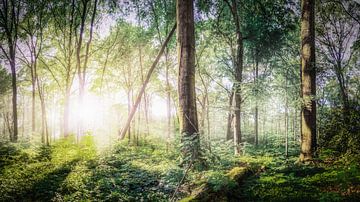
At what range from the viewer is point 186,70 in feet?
20.2

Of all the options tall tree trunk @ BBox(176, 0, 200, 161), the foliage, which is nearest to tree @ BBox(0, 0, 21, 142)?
tall tree trunk @ BBox(176, 0, 200, 161)

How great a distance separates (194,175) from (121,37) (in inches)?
781

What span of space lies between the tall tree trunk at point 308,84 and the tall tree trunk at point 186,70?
4202 millimetres

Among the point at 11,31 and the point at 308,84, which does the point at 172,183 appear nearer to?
the point at 308,84

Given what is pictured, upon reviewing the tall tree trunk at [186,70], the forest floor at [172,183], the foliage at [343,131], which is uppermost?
the tall tree trunk at [186,70]

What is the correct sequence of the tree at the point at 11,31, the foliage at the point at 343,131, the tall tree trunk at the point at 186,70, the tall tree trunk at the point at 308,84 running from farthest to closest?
1. the tree at the point at 11,31
2. the tall tree trunk at the point at 308,84
3. the foliage at the point at 343,131
4. the tall tree trunk at the point at 186,70

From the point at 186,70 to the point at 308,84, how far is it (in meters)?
4.80

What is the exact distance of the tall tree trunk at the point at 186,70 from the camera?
605 cm

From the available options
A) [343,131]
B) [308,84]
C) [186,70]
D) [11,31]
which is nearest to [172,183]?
[186,70]

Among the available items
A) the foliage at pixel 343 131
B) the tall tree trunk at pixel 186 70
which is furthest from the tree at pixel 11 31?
the foliage at pixel 343 131

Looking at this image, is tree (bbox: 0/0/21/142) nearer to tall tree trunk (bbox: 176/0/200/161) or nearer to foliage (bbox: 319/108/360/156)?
tall tree trunk (bbox: 176/0/200/161)

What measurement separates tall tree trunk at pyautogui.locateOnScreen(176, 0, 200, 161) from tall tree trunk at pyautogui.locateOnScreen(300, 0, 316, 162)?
13.8 ft

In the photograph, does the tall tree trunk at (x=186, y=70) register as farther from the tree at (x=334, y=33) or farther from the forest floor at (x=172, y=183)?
the tree at (x=334, y=33)

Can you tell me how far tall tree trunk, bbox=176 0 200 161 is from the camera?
19.9 feet
